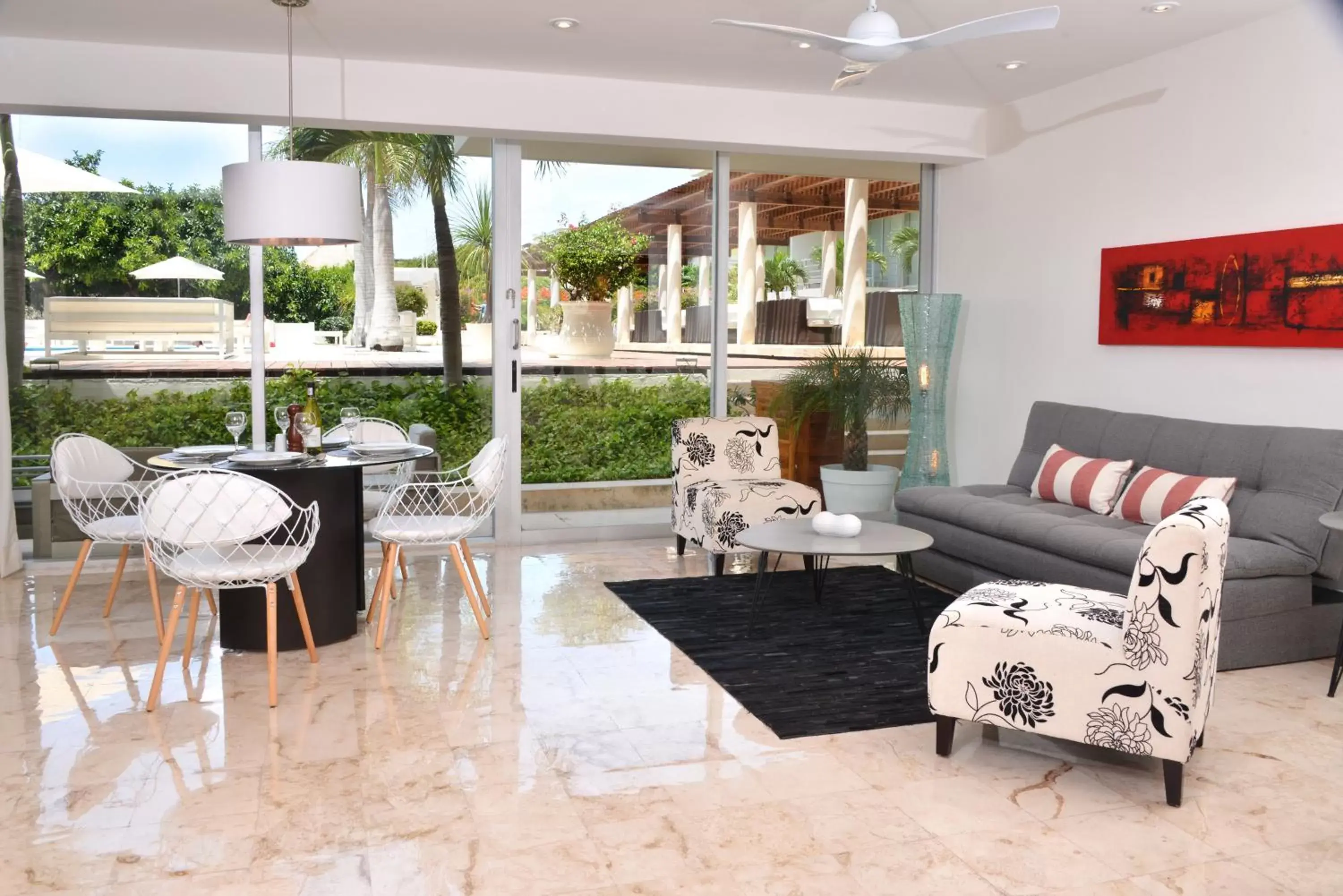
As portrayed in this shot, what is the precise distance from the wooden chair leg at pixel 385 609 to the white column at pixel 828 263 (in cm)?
366

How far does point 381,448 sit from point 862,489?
331 cm

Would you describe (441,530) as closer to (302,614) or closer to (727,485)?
(302,614)

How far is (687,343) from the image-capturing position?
7.09 metres

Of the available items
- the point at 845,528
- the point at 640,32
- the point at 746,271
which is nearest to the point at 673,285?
the point at 746,271

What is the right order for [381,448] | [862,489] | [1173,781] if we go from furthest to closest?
[862,489]
[381,448]
[1173,781]

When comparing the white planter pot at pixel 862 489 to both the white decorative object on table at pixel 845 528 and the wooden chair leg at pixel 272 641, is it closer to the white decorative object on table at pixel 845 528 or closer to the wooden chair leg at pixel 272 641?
the white decorative object on table at pixel 845 528

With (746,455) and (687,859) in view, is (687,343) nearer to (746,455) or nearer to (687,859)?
(746,455)

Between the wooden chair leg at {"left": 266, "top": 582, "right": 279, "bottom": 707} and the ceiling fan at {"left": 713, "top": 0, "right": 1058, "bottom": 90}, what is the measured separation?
8.16 ft

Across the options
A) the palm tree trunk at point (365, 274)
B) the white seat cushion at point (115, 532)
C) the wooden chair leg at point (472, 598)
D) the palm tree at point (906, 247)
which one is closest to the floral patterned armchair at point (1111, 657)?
the wooden chair leg at point (472, 598)

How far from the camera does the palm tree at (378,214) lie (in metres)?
6.29

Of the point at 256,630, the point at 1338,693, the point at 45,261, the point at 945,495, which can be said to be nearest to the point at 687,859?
the point at 256,630

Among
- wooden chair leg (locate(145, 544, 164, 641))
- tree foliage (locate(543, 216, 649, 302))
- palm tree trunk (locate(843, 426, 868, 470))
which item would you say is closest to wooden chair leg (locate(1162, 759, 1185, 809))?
wooden chair leg (locate(145, 544, 164, 641))

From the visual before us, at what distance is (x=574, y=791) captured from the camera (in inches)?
122

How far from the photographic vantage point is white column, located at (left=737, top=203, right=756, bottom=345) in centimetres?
706
